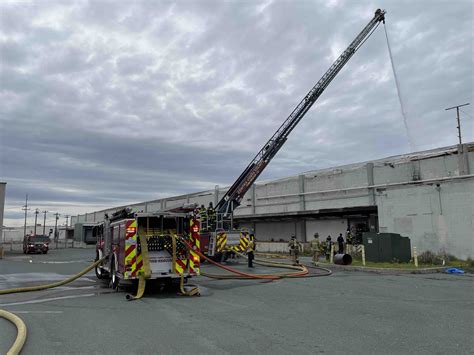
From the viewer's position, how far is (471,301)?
9.80m

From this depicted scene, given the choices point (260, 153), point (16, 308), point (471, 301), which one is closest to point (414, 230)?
point (260, 153)

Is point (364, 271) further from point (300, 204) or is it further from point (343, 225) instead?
point (300, 204)

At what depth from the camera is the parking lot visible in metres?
6.04

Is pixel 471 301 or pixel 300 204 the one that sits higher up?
pixel 300 204

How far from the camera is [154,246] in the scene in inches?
473

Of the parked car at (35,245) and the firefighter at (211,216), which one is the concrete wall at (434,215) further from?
the parked car at (35,245)

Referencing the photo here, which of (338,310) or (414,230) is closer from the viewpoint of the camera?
(338,310)

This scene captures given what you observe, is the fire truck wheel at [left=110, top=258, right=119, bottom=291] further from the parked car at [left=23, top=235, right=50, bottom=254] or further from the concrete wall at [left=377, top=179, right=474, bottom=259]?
the parked car at [left=23, top=235, right=50, bottom=254]

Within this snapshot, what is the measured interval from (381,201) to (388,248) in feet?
19.8

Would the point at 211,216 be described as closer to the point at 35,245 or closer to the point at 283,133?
the point at 283,133

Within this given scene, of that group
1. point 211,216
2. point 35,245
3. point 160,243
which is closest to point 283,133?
point 211,216

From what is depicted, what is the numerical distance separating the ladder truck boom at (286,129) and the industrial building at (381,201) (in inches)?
283

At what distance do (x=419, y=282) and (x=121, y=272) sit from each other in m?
9.61

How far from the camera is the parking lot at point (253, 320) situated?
19.8ft
